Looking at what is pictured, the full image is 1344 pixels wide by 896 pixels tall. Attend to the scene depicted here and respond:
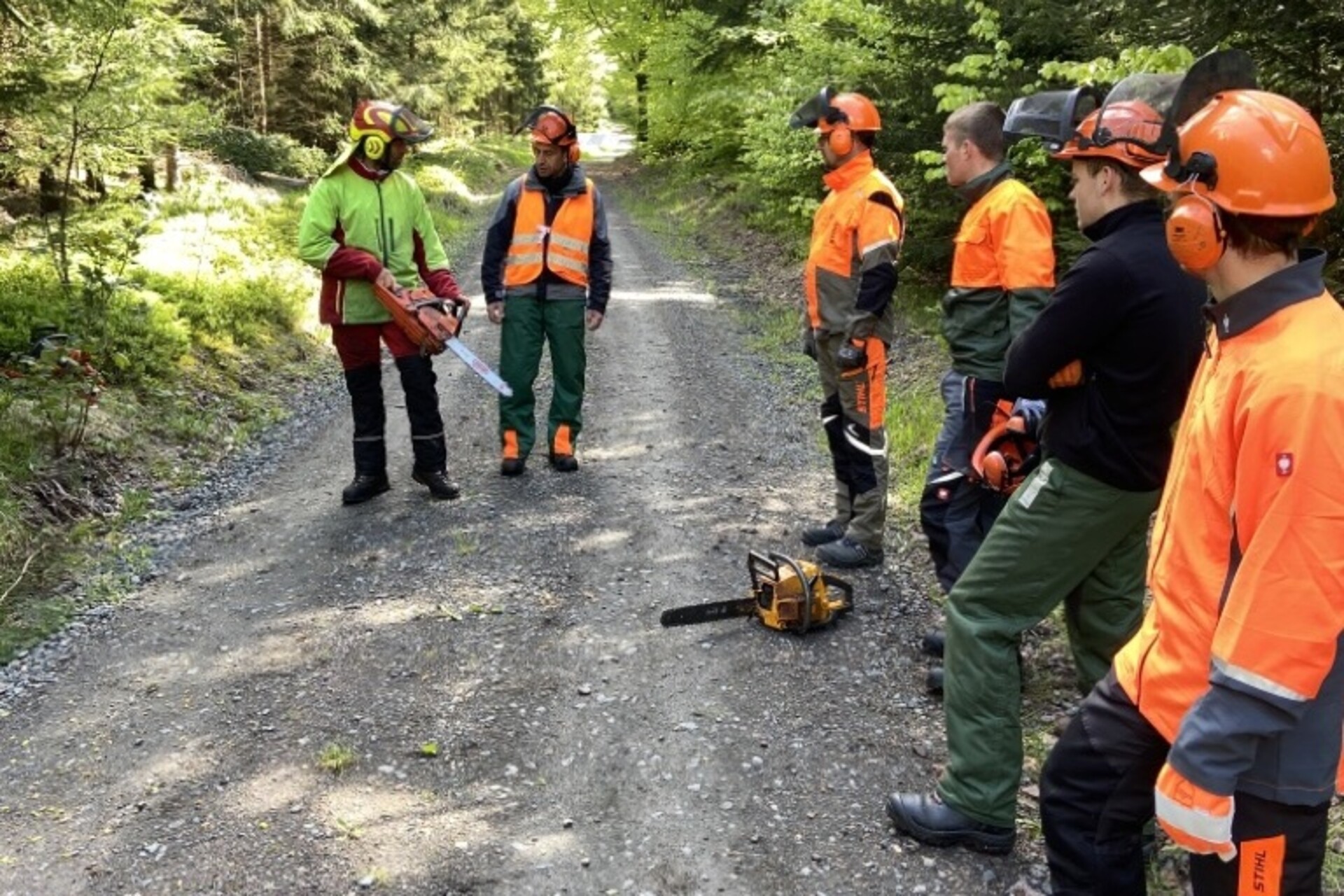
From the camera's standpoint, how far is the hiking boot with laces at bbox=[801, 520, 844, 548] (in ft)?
19.4

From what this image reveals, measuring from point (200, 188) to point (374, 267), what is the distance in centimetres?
1209

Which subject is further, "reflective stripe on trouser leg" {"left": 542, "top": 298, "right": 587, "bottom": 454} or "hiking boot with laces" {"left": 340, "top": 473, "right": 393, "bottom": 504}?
"reflective stripe on trouser leg" {"left": 542, "top": 298, "right": 587, "bottom": 454}

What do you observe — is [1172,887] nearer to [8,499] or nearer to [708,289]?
[8,499]

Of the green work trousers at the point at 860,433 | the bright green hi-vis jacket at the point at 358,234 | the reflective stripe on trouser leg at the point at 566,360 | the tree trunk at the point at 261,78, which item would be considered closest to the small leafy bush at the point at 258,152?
the tree trunk at the point at 261,78

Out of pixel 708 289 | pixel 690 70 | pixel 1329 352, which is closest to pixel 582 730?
pixel 1329 352

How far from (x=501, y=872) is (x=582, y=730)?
88 cm

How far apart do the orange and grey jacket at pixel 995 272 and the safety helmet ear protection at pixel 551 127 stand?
118 inches

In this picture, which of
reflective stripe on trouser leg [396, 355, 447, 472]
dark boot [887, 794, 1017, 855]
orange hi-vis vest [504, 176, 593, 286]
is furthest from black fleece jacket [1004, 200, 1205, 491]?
reflective stripe on trouser leg [396, 355, 447, 472]

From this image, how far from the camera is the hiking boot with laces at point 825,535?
5.91 m

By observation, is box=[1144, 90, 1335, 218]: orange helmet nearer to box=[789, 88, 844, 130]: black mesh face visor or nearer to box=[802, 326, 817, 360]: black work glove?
box=[789, 88, 844, 130]: black mesh face visor

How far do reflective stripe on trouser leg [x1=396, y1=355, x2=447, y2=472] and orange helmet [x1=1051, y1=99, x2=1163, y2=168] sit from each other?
4566mm

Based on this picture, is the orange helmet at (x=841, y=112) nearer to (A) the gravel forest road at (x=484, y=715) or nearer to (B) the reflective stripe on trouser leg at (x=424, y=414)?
(A) the gravel forest road at (x=484, y=715)

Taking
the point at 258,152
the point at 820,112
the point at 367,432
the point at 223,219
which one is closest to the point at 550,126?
the point at 820,112

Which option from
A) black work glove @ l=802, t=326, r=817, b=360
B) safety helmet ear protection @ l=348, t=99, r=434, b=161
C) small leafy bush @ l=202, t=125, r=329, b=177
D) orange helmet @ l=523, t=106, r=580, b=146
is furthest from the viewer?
small leafy bush @ l=202, t=125, r=329, b=177
